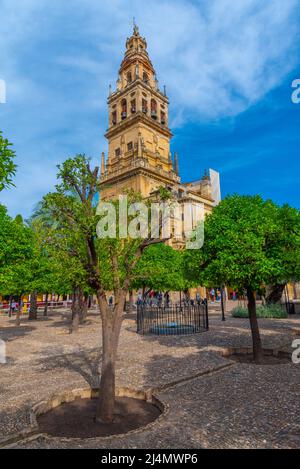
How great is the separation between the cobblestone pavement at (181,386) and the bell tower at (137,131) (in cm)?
3397

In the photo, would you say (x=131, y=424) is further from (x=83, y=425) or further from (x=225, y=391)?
(x=225, y=391)

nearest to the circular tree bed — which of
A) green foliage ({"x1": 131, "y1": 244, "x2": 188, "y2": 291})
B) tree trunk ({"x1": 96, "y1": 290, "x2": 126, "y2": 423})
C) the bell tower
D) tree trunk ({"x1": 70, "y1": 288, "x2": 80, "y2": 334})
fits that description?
tree trunk ({"x1": 96, "y1": 290, "x2": 126, "y2": 423})

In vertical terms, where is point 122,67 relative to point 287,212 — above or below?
above

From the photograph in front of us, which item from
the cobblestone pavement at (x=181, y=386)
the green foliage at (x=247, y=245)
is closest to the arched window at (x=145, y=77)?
the green foliage at (x=247, y=245)

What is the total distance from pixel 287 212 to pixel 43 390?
32.2 feet

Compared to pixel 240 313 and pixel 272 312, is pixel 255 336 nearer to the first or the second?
pixel 272 312

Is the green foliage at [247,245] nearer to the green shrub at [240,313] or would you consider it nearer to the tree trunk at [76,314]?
the tree trunk at [76,314]

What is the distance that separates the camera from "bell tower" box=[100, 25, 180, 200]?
46.1 meters

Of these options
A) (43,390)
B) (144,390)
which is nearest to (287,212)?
(144,390)

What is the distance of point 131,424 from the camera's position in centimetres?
572

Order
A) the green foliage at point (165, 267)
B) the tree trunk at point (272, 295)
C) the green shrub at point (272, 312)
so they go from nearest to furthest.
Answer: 1. the green shrub at point (272, 312)
2. the green foliage at point (165, 267)
3. the tree trunk at point (272, 295)

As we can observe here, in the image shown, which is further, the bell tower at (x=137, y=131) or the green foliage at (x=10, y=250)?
the bell tower at (x=137, y=131)

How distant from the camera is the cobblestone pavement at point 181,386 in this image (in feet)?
15.8

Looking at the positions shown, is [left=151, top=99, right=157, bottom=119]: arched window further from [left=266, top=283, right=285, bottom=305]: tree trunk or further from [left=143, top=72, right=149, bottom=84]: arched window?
[left=266, top=283, right=285, bottom=305]: tree trunk
